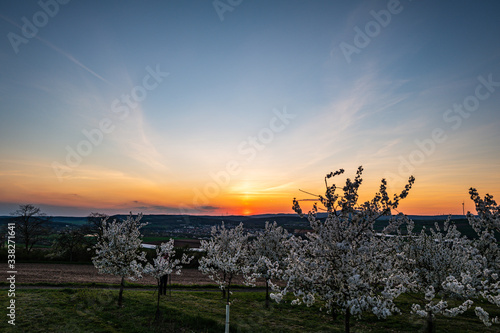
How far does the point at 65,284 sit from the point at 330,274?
102 ft

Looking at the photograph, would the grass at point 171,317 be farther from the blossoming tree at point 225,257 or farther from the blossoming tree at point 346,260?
the blossoming tree at point 346,260

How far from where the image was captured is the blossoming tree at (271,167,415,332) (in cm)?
884

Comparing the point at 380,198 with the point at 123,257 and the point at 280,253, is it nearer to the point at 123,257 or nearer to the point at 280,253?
the point at 280,253

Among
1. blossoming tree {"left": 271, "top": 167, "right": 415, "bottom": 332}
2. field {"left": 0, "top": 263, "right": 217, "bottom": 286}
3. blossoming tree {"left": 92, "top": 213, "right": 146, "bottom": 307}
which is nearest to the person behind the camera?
blossoming tree {"left": 271, "top": 167, "right": 415, "bottom": 332}

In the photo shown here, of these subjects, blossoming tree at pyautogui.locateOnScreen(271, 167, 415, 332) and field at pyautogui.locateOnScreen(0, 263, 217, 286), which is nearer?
blossoming tree at pyautogui.locateOnScreen(271, 167, 415, 332)

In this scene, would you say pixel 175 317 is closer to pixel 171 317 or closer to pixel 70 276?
pixel 171 317

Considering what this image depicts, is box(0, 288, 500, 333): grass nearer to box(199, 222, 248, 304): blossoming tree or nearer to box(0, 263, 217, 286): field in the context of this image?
box(199, 222, 248, 304): blossoming tree

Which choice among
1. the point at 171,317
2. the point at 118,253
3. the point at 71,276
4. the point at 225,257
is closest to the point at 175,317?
the point at 171,317

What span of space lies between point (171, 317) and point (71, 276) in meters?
26.0

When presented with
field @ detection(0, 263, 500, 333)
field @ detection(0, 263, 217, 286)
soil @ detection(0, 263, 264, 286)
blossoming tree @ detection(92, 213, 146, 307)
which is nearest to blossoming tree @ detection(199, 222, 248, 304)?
field @ detection(0, 263, 500, 333)

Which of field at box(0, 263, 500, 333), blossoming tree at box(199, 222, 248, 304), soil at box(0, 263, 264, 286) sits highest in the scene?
blossoming tree at box(199, 222, 248, 304)

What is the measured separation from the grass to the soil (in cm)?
1060

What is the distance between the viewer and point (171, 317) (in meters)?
16.7

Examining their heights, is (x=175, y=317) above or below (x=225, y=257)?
below
